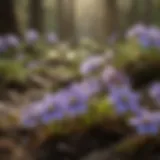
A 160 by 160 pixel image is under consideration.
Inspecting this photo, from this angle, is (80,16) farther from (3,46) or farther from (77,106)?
(77,106)

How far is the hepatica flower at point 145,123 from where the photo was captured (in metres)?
0.51

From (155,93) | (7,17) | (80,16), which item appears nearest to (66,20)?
(80,16)

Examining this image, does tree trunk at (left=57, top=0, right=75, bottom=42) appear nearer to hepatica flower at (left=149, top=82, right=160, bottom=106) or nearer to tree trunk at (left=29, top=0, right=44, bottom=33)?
tree trunk at (left=29, top=0, right=44, bottom=33)

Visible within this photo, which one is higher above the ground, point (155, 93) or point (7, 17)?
point (7, 17)

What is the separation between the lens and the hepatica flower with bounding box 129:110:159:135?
1.67ft

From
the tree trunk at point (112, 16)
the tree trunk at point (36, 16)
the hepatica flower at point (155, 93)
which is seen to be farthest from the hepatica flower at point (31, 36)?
the hepatica flower at point (155, 93)

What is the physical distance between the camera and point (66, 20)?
1.02 m

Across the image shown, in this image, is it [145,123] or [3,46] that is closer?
[145,123]

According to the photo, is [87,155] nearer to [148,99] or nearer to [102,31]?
[148,99]

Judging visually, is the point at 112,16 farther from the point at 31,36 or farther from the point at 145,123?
the point at 145,123

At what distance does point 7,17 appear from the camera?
1063mm

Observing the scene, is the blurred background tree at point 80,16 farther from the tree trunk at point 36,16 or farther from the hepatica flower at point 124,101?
the hepatica flower at point 124,101

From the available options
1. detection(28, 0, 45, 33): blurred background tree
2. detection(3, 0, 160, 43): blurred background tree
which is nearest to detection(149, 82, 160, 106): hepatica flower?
detection(3, 0, 160, 43): blurred background tree

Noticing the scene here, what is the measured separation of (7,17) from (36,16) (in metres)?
0.07
